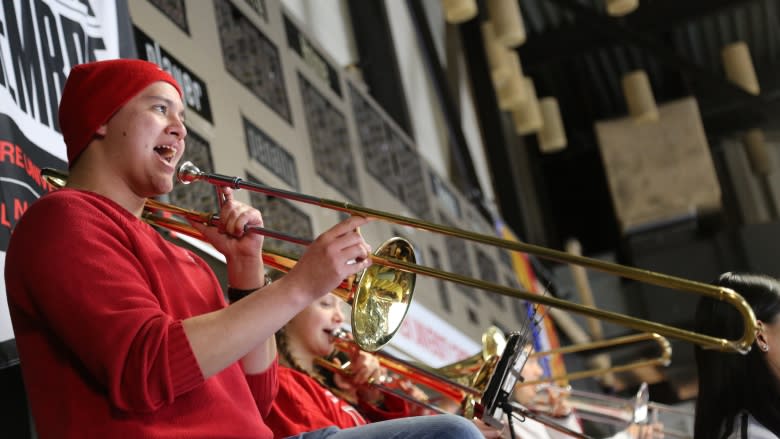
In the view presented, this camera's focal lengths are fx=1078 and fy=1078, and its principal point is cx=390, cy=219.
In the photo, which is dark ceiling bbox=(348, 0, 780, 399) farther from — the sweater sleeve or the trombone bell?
the sweater sleeve

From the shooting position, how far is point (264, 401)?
87.5 inches

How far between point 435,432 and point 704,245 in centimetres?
1163

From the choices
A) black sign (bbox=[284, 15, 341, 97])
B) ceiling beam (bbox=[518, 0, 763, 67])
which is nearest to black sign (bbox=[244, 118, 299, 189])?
black sign (bbox=[284, 15, 341, 97])

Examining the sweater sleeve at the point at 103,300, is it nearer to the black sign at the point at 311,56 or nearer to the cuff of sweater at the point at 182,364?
the cuff of sweater at the point at 182,364

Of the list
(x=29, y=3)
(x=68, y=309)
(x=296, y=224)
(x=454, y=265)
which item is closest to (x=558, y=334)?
(x=454, y=265)

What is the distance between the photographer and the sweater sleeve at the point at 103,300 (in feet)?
5.53

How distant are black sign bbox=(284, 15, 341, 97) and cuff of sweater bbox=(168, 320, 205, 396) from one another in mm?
2983

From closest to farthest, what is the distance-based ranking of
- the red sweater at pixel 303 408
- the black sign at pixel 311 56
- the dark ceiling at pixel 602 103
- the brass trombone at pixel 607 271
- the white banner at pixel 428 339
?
the brass trombone at pixel 607 271, the red sweater at pixel 303 408, the black sign at pixel 311 56, the white banner at pixel 428 339, the dark ceiling at pixel 602 103

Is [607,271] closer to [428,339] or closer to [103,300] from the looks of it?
[103,300]

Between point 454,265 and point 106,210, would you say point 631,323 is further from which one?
point 454,265

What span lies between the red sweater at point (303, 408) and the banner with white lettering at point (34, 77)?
740mm

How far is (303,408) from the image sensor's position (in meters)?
2.85

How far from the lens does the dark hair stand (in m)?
2.75

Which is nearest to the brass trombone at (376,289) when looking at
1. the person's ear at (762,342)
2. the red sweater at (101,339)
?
the red sweater at (101,339)
